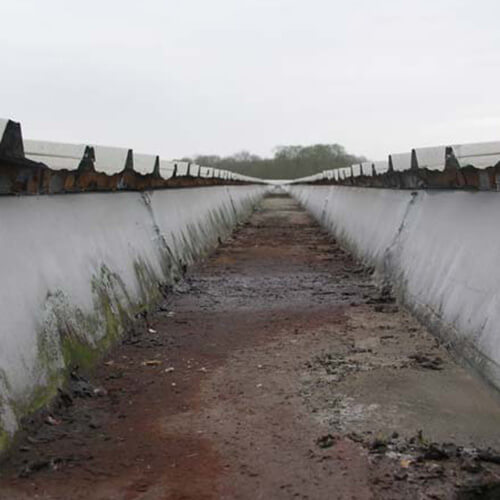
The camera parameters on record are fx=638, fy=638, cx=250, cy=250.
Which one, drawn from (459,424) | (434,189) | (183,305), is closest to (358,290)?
(434,189)

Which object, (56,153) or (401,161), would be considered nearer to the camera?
(56,153)

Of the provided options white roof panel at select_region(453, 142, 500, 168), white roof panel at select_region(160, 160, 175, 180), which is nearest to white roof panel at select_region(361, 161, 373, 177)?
white roof panel at select_region(160, 160, 175, 180)

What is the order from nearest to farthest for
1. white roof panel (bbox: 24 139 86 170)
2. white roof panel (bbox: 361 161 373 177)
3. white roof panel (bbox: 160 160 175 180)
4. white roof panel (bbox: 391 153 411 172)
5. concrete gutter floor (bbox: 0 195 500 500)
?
1. concrete gutter floor (bbox: 0 195 500 500)
2. white roof panel (bbox: 24 139 86 170)
3. white roof panel (bbox: 391 153 411 172)
4. white roof panel (bbox: 160 160 175 180)
5. white roof panel (bbox: 361 161 373 177)

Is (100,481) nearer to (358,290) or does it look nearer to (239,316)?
(239,316)

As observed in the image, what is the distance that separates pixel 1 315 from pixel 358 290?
13.4 feet

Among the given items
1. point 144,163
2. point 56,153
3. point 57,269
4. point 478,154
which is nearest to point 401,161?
point 478,154

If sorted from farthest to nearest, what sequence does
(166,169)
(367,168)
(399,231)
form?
(367,168) < (166,169) < (399,231)

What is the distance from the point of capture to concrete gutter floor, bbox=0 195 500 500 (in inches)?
85.0

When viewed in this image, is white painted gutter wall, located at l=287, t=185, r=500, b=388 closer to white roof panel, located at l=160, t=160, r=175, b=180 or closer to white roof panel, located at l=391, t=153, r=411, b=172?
white roof panel, located at l=391, t=153, r=411, b=172

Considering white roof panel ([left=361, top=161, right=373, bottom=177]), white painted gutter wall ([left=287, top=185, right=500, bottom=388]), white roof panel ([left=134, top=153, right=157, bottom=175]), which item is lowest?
white painted gutter wall ([left=287, top=185, right=500, bottom=388])

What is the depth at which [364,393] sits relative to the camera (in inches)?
121

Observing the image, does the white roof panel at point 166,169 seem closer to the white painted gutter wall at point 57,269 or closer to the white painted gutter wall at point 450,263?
the white painted gutter wall at point 57,269

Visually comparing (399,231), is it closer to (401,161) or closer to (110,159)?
(401,161)

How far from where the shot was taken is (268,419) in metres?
2.76
